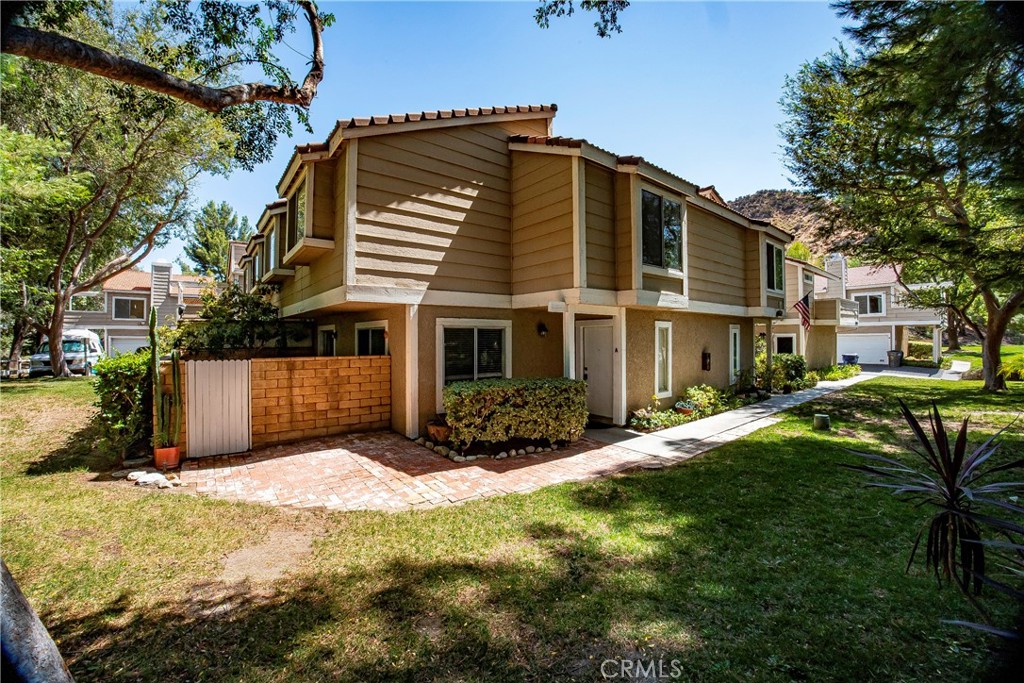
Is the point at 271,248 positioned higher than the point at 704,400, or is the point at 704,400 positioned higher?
the point at 271,248

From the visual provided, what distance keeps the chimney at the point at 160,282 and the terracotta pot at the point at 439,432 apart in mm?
29234

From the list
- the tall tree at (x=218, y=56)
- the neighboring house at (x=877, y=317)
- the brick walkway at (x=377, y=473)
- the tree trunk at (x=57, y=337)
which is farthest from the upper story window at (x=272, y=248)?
the neighboring house at (x=877, y=317)

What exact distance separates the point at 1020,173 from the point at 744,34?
183 inches

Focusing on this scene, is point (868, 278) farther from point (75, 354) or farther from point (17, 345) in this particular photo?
point (17, 345)

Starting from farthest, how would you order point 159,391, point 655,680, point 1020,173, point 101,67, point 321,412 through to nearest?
point 321,412 < point 159,391 < point 1020,173 < point 101,67 < point 655,680

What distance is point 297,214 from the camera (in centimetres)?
995

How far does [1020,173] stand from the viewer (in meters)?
4.18

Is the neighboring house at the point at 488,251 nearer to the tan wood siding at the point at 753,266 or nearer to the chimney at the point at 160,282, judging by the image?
the tan wood siding at the point at 753,266

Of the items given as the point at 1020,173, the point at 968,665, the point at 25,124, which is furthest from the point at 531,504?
the point at 25,124

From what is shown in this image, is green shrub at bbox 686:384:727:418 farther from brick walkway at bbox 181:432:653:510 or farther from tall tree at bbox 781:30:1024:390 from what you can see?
tall tree at bbox 781:30:1024:390

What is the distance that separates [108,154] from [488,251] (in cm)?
1633

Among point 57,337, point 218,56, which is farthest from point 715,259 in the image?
point 57,337

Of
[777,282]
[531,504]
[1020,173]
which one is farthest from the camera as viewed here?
[777,282]

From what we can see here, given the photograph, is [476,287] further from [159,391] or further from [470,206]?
[159,391]
